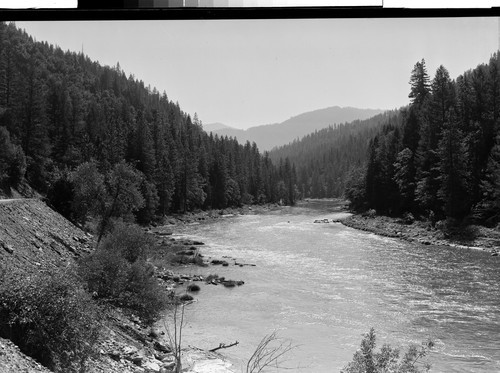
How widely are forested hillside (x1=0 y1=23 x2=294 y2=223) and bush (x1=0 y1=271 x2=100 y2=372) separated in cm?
366

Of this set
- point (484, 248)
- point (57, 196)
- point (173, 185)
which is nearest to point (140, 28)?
point (57, 196)

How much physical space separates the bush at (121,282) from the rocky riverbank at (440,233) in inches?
358

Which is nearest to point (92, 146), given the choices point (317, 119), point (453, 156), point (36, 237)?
point (36, 237)

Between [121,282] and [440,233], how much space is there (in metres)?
10.4

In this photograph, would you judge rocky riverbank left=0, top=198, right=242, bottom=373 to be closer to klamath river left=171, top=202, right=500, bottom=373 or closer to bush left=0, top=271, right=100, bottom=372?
bush left=0, top=271, right=100, bottom=372

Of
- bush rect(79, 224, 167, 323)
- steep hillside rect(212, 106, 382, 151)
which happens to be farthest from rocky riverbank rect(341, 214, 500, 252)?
bush rect(79, 224, 167, 323)

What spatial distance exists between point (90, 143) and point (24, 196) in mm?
1906

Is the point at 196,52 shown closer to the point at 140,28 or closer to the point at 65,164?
the point at 140,28

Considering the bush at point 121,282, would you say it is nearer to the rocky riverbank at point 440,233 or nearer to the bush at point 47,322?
the bush at point 47,322

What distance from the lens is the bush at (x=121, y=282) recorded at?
6297 mm

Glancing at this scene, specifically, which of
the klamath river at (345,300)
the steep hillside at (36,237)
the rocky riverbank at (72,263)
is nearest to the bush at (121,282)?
the rocky riverbank at (72,263)

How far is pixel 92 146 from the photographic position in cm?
923

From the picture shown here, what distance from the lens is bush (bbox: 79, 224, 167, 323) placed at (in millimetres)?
6297

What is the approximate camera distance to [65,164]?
31.3 feet
